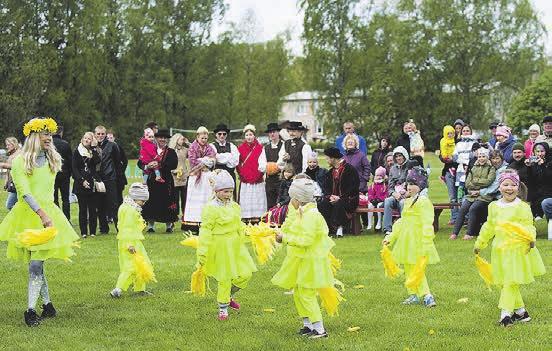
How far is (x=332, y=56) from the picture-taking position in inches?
2232

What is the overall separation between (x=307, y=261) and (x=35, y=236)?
8.64 feet

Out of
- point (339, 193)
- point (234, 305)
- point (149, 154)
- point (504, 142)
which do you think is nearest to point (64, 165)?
point (149, 154)

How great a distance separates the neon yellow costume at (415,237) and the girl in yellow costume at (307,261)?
1470 millimetres

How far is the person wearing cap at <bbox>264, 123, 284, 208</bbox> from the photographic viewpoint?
15.6 meters

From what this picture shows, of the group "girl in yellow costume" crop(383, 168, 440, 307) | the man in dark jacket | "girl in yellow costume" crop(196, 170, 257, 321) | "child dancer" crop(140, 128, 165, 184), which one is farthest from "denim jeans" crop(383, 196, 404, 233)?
"girl in yellow costume" crop(196, 170, 257, 321)

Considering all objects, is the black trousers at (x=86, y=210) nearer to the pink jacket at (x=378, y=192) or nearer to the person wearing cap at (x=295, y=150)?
the person wearing cap at (x=295, y=150)

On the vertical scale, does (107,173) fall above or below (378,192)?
above

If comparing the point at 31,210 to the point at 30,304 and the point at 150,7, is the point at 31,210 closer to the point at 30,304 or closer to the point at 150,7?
the point at 30,304

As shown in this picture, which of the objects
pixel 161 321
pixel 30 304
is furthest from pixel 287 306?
pixel 30 304

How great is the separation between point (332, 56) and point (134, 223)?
48582 millimetres

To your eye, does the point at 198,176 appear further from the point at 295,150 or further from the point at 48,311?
the point at 48,311

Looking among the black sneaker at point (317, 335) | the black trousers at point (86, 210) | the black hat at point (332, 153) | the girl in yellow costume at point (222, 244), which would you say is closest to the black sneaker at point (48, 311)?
the girl in yellow costume at point (222, 244)

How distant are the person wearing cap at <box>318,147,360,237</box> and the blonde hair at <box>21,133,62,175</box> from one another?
24.3ft

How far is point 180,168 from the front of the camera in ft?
53.9
